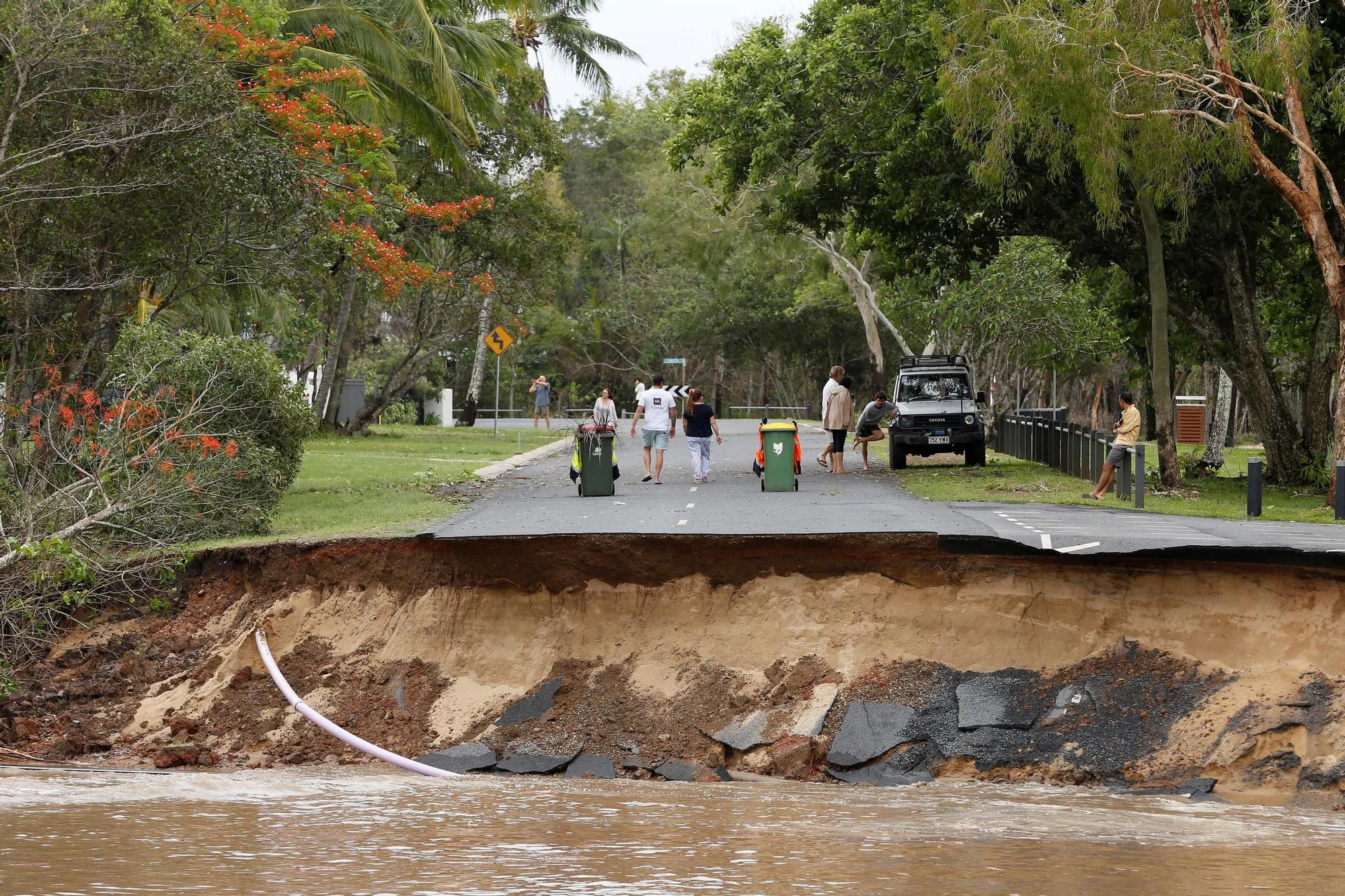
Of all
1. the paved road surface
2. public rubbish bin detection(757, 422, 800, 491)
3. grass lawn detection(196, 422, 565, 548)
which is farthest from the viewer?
public rubbish bin detection(757, 422, 800, 491)

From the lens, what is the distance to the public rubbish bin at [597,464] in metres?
19.8

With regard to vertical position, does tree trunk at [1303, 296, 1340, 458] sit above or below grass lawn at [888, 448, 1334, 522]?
above

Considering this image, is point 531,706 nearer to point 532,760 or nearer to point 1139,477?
point 532,760

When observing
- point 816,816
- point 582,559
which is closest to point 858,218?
point 582,559

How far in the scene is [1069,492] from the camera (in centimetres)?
2155

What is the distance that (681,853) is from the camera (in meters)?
8.01

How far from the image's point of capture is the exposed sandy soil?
1134 cm

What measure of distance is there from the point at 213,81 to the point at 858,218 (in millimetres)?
13171

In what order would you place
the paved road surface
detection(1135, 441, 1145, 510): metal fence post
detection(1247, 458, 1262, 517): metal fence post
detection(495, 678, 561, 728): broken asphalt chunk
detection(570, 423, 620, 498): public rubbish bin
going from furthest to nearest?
detection(570, 423, 620, 498): public rubbish bin → detection(1135, 441, 1145, 510): metal fence post → detection(1247, 458, 1262, 517): metal fence post → the paved road surface → detection(495, 678, 561, 728): broken asphalt chunk

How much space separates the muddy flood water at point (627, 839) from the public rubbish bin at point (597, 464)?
9158 millimetres

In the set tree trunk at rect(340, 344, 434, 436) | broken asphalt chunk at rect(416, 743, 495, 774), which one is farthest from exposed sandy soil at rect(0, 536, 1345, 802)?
tree trunk at rect(340, 344, 434, 436)

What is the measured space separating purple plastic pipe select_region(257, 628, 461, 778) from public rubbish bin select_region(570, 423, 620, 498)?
6652mm

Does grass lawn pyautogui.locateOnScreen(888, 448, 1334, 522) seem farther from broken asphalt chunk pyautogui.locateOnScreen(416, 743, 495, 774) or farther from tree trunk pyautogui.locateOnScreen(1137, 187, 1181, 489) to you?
broken asphalt chunk pyautogui.locateOnScreen(416, 743, 495, 774)

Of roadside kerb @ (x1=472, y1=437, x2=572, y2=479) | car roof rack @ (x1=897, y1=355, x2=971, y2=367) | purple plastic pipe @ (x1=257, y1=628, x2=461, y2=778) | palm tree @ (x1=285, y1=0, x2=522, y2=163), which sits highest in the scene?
palm tree @ (x1=285, y1=0, x2=522, y2=163)
